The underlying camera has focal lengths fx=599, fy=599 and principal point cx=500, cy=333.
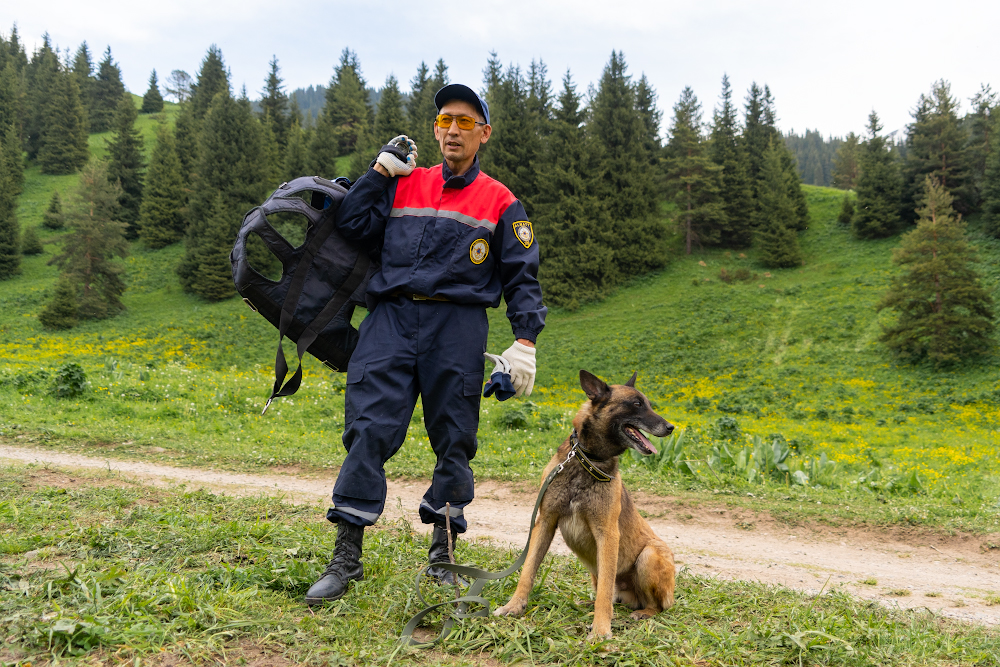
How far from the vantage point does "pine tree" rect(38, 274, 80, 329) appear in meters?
32.1

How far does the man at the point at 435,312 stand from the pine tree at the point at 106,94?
93.2 m

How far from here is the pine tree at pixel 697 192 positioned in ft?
137

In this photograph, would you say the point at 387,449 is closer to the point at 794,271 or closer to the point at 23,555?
the point at 23,555

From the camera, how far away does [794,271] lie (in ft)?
124

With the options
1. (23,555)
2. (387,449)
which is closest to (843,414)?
(387,449)

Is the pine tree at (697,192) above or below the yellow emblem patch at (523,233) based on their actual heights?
above

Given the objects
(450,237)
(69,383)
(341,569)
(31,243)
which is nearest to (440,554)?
(341,569)

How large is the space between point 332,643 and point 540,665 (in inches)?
38.2

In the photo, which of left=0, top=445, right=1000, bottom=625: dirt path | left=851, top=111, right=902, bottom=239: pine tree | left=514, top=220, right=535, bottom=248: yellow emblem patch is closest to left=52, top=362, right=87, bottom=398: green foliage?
left=0, top=445, right=1000, bottom=625: dirt path

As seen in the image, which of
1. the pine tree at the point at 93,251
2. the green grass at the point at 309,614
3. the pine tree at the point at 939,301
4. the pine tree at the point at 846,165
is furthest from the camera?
the pine tree at the point at 846,165

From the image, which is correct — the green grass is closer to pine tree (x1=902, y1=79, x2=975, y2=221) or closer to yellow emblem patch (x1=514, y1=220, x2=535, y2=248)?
yellow emblem patch (x1=514, y1=220, x2=535, y2=248)

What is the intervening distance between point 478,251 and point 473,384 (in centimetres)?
82

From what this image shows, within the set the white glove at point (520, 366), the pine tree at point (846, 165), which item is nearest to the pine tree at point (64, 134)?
the white glove at point (520, 366)

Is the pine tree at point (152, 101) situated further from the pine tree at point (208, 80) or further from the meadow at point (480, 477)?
the meadow at point (480, 477)
